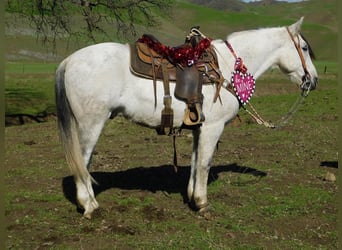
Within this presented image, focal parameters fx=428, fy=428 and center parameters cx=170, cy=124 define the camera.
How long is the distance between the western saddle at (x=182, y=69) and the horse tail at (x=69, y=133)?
0.94m

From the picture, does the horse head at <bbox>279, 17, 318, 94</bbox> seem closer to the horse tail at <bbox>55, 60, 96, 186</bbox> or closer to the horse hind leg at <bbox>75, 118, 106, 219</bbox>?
Answer: the horse hind leg at <bbox>75, 118, 106, 219</bbox>

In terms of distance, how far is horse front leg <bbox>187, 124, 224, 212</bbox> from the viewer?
5766 millimetres

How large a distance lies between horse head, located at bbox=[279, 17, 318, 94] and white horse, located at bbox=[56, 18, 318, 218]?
0.58m

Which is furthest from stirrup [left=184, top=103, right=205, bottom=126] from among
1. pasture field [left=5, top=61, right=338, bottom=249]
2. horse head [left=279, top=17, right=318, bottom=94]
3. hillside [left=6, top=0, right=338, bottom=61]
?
hillside [left=6, top=0, right=338, bottom=61]

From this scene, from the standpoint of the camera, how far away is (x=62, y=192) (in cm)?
684

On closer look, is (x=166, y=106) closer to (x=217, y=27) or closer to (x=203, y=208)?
(x=203, y=208)

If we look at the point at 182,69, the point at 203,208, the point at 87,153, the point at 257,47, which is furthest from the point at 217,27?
the point at 87,153

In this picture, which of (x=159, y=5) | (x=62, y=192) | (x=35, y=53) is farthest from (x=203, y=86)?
(x=35, y=53)

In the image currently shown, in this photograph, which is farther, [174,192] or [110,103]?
[174,192]

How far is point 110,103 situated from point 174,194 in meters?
2.10

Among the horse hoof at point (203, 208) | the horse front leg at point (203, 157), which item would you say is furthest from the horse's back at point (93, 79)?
the horse hoof at point (203, 208)

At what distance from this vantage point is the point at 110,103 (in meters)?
5.44

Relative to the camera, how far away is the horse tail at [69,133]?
5406 mm

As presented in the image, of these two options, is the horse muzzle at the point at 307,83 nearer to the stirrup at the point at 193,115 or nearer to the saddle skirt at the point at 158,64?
the saddle skirt at the point at 158,64
